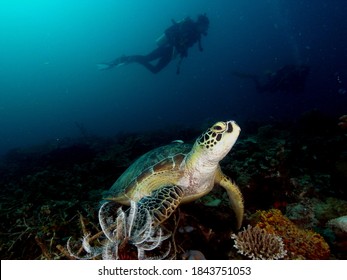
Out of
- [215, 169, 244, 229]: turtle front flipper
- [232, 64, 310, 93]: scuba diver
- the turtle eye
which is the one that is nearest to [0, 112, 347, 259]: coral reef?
[215, 169, 244, 229]: turtle front flipper

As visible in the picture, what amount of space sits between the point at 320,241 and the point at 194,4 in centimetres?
14560

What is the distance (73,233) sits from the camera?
3.11m

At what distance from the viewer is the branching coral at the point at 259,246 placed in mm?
2520

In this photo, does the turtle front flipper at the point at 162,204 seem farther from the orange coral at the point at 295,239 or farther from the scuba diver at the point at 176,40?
the scuba diver at the point at 176,40

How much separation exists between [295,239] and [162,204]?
5.16ft

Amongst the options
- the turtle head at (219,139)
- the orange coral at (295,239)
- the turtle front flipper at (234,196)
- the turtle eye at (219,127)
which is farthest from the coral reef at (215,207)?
the turtle eye at (219,127)

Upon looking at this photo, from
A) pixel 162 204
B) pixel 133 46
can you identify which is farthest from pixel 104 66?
pixel 133 46

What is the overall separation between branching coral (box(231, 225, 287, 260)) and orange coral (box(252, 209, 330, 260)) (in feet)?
0.66

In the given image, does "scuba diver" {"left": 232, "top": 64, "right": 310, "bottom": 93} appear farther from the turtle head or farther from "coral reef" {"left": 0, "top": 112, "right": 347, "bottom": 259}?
the turtle head

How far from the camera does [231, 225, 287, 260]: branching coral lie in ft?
8.27

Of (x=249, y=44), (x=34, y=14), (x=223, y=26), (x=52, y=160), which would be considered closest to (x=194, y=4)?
(x=223, y=26)

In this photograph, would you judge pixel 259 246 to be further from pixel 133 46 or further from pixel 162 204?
pixel 133 46
